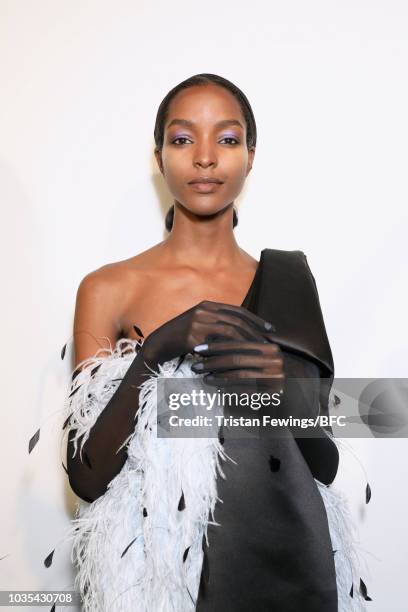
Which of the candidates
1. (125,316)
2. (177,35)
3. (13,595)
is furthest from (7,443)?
(177,35)

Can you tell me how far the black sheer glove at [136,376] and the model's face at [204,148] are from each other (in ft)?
0.92

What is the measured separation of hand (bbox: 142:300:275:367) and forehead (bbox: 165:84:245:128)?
1.28 feet

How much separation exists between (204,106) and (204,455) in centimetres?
62

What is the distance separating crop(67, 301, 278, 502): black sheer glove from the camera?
3.81 feet

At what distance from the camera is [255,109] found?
178 cm

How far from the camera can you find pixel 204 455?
1.18m

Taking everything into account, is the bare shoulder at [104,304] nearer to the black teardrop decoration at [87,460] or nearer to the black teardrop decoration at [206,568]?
the black teardrop decoration at [87,460]

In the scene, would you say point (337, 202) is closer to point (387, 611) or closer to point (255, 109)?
point (255, 109)

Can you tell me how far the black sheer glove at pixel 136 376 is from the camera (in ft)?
3.81

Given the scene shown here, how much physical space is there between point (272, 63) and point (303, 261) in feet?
1.88

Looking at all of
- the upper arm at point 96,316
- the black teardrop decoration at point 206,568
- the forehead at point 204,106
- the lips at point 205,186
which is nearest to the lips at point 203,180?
the lips at point 205,186

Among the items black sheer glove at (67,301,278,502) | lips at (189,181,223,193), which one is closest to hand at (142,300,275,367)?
black sheer glove at (67,301,278,502)

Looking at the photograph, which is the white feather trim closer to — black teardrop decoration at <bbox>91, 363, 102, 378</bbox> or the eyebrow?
black teardrop decoration at <bbox>91, 363, 102, 378</bbox>

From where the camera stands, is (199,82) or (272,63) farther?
(272,63)
